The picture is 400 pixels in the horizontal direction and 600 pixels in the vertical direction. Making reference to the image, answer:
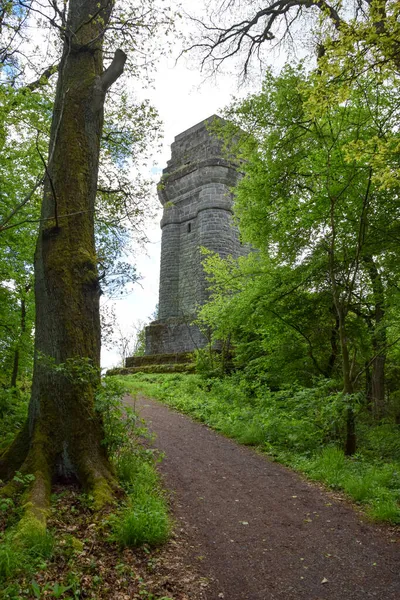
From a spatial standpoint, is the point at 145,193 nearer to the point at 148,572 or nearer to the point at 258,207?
the point at 258,207

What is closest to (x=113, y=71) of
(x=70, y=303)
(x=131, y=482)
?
(x=70, y=303)

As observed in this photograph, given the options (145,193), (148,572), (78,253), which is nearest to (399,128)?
(145,193)

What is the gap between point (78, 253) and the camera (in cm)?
502

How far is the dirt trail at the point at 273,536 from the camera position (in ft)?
10.9

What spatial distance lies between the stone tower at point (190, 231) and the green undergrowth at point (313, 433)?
679 centimetres

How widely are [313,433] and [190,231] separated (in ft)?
45.2

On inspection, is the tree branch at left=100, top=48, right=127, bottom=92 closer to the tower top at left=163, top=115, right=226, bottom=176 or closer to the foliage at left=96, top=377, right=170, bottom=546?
the foliage at left=96, top=377, right=170, bottom=546

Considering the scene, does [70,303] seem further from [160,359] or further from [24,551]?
[160,359]

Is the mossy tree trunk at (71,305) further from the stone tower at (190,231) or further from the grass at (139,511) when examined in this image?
the stone tower at (190,231)

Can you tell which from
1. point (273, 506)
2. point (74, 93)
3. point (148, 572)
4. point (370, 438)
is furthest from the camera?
point (370, 438)

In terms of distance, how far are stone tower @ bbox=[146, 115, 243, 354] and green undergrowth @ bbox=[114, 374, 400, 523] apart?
679 cm

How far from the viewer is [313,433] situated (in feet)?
23.9

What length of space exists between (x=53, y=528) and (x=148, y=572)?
0.83m

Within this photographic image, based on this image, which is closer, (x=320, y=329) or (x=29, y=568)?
(x=29, y=568)
